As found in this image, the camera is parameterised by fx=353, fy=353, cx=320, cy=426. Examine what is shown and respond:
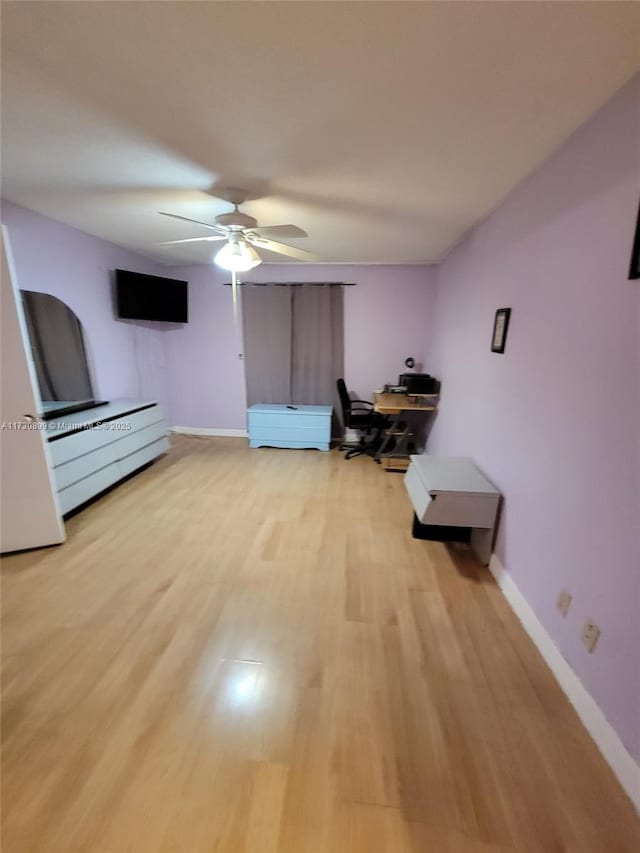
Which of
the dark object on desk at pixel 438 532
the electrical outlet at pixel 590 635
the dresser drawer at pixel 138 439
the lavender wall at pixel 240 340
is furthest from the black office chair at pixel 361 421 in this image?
the electrical outlet at pixel 590 635

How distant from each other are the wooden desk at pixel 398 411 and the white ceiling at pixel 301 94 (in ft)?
6.83

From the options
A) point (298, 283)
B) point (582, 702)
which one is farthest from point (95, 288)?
point (582, 702)

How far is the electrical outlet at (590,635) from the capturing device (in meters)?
1.42

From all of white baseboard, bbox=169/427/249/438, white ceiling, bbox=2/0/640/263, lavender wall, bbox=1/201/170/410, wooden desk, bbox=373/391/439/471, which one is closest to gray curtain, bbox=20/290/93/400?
lavender wall, bbox=1/201/170/410

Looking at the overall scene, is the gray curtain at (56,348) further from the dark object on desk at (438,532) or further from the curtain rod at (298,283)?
the dark object on desk at (438,532)

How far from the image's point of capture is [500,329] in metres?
2.39

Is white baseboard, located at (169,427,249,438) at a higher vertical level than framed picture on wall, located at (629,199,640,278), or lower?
lower

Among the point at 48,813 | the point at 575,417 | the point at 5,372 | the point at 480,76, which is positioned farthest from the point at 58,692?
the point at 480,76

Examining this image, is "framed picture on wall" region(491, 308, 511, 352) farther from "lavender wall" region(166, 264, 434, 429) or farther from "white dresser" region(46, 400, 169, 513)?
"white dresser" region(46, 400, 169, 513)

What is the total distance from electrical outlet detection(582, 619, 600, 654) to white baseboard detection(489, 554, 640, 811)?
0.18m

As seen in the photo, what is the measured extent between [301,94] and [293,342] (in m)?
3.61

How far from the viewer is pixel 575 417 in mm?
1585

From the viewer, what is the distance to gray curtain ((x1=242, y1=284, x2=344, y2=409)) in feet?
15.9

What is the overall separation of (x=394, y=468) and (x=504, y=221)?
266cm
